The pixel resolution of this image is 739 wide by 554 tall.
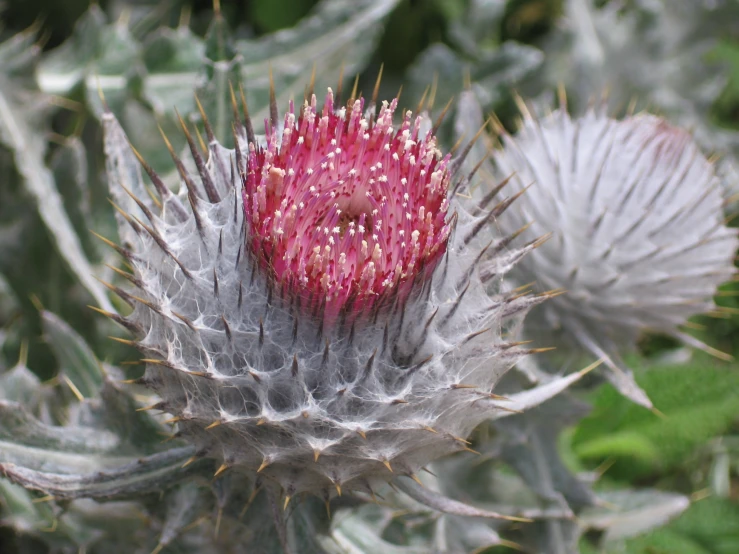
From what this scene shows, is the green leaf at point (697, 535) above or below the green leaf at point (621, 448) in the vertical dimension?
below

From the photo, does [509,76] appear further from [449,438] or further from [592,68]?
[449,438]

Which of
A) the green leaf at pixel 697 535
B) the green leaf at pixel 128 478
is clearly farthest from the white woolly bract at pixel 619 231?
the green leaf at pixel 128 478

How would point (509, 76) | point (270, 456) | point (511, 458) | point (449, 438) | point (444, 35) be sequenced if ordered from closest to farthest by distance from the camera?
1. point (270, 456)
2. point (449, 438)
3. point (511, 458)
4. point (509, 76)
5. point (444, 35)

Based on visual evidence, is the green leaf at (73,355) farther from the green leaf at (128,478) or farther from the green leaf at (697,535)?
the green leaf at (697,535)

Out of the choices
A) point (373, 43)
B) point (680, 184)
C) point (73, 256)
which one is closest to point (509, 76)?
point (373, 43)

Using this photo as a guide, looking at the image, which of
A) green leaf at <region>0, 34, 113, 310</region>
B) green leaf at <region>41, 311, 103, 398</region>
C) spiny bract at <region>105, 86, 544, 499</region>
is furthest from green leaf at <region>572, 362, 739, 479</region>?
green leaf at <region>0, 34, 113, 310</region>

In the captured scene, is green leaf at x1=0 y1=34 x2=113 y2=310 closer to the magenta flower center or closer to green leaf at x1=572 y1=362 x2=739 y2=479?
the magenta flower center

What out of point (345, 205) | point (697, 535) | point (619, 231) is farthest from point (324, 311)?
point (697, 535)
